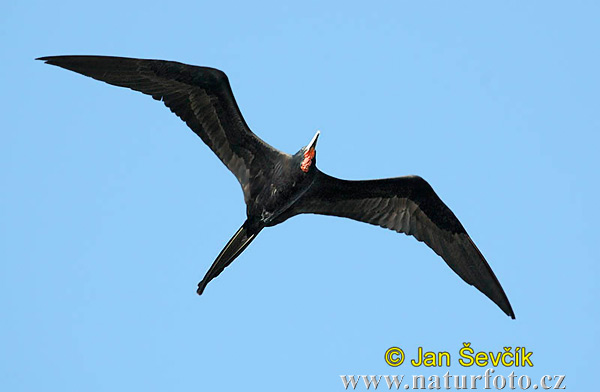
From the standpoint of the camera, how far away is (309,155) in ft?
37.0

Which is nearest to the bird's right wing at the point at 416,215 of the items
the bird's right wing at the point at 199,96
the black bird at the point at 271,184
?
the black bird at the point at 271,184

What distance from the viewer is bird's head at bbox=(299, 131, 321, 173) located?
11.3 m

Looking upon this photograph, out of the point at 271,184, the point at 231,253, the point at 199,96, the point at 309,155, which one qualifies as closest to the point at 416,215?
the point at 309,155

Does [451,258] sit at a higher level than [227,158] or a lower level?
lower

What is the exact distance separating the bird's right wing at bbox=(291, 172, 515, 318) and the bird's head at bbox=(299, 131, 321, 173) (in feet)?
3.15

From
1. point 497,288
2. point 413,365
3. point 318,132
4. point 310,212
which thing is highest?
point 318,132

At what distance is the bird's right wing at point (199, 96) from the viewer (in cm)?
1110

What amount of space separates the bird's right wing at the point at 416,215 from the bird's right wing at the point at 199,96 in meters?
1.01

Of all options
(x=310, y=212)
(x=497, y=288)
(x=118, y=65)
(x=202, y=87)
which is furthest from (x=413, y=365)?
(x=118, y=65)

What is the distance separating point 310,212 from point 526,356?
3508 millimetres

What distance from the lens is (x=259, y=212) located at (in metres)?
11.6

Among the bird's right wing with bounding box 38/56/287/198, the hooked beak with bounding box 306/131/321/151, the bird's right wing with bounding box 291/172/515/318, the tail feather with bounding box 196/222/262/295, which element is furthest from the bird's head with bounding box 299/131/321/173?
the tail feather with bounding box 196/222/262/295

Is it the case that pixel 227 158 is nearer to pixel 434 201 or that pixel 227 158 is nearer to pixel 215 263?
pixel 215 263

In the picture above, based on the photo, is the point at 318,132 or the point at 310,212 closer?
the point at 318,132
